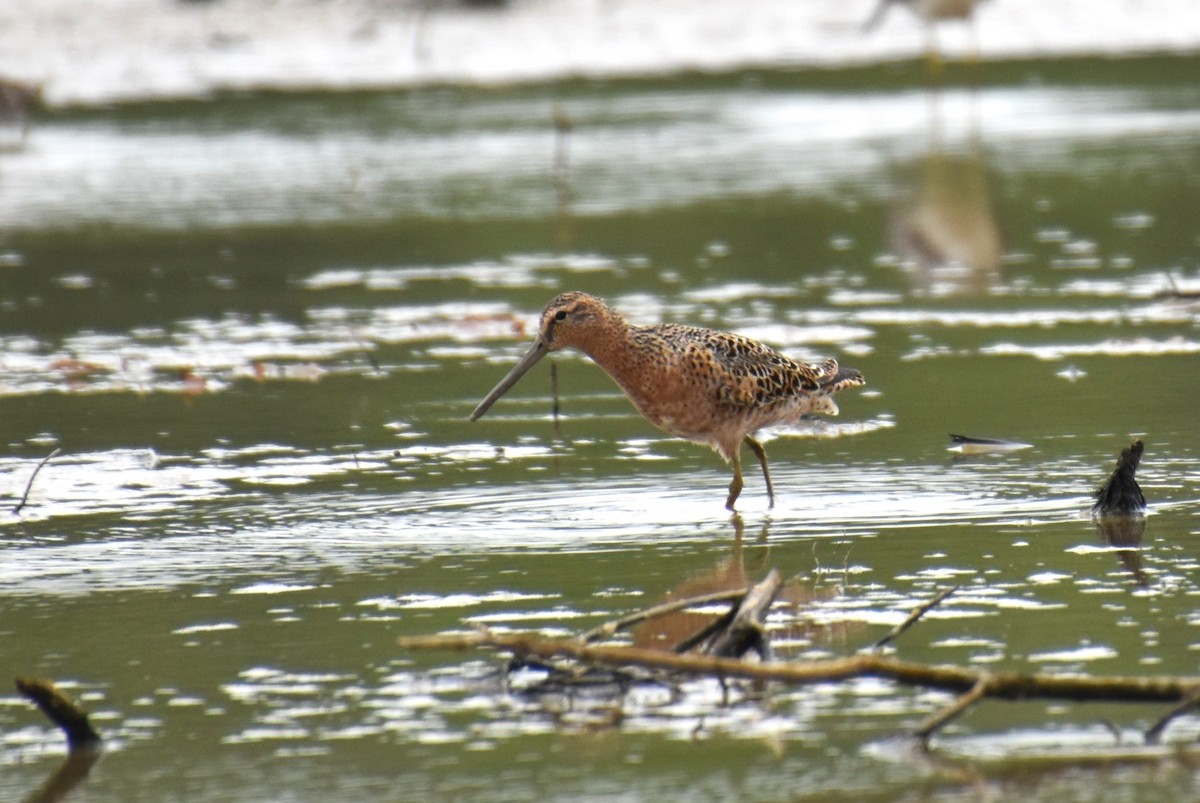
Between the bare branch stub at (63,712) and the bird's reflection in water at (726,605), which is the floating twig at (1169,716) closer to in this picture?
the bird's reflection in water at (726,605)

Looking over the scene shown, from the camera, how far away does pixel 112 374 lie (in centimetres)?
1059

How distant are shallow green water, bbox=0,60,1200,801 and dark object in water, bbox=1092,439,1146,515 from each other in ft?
0.50

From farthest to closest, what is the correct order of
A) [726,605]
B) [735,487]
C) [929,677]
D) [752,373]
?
[752,373] → [735,487] → [726,605] → [929,677]

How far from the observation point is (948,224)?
14.4 metres

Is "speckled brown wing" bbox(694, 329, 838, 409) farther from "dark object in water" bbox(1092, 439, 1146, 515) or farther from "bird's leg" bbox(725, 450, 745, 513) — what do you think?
"dark object in water" bbox(1092, 439, 1146, 515)

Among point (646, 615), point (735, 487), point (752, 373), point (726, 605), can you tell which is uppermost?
point (752, 373)

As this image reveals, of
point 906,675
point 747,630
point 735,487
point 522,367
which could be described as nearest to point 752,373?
point 735,487

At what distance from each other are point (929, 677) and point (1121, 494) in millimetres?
2398

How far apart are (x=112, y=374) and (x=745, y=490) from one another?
3.92m

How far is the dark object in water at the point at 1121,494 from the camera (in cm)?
713

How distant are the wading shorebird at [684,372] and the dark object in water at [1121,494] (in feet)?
4.05

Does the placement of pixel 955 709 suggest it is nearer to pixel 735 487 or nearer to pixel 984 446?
pixel 735 487

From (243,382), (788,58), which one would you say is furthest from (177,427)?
(788,58)

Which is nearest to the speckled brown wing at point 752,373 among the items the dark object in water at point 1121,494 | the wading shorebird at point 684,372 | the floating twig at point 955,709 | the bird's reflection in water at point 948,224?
the wading shorebird at point 684,372
